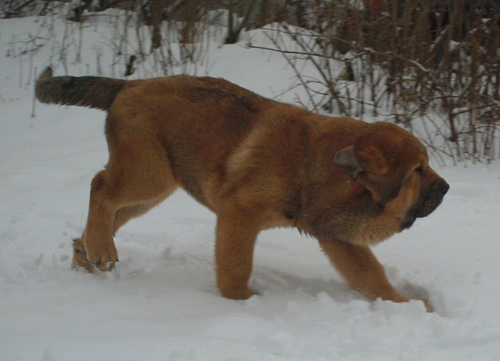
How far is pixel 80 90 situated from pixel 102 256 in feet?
4.04

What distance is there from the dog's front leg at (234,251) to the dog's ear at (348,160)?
0.67 m

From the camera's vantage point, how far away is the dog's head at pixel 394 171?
386 cm

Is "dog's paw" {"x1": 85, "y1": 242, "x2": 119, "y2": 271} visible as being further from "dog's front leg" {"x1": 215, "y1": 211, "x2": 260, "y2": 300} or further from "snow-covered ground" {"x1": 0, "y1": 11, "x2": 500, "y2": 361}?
"dog's front leg" {"x1": 215, "y1": 211, "x2": 260, "y2": 300}

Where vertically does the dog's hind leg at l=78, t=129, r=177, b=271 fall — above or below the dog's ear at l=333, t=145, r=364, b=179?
below

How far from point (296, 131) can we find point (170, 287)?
1.33 m

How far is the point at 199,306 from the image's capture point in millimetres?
3973

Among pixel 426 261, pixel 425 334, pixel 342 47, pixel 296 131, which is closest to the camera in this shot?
pixel 425 334

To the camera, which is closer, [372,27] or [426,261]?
[426,261]

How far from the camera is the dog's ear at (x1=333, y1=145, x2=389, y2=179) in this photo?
3791mm

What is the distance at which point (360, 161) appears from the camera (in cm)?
385

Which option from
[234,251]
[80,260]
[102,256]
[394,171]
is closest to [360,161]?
[394,171]

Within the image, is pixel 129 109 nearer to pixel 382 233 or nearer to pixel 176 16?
pixel 382 233

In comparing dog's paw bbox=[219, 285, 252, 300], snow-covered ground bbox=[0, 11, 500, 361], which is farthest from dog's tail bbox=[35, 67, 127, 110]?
dog's paw bbox=[219, 285, 252, 300]

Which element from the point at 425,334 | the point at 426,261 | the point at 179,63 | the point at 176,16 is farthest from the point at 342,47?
the point at 425,334
